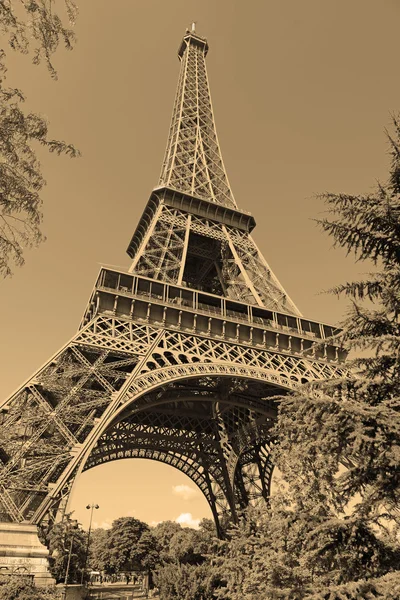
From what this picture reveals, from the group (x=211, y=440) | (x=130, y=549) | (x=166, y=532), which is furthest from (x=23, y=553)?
(x=166, y=532)

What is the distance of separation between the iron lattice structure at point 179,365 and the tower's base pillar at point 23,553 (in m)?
0.39

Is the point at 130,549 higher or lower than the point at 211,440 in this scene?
lower

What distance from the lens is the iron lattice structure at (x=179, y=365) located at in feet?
47.9

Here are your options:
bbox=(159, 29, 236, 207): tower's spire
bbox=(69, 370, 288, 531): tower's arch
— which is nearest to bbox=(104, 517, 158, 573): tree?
bbox=(69, 370, 288, 531): tower's arch

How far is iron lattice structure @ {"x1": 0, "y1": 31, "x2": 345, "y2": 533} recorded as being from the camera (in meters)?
14.6

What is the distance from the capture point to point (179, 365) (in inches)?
771

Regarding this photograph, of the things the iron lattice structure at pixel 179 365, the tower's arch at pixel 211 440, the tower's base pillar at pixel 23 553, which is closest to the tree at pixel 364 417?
the iron lattice structure at pixel 179 365

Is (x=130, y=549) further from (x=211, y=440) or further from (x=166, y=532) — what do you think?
(x=166, y=532)

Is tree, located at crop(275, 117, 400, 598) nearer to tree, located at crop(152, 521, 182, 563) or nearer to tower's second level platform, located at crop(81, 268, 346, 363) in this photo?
tower's second level platform, located at crop(81, 268, 346, 363)

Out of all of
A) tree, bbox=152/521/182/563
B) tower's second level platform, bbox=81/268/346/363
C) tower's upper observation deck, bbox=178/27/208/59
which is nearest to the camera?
tower's second level platform, bbox=81/268/346/363

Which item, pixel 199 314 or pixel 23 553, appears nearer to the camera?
pixel 23 553

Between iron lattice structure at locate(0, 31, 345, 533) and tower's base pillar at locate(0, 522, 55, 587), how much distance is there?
39cm

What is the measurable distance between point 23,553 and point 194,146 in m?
38.0

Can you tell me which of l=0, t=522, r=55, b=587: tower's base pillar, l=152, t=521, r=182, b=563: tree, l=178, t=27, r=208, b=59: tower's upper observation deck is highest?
l=178, t=27, r=208, b=59: tower's upper observation deck
